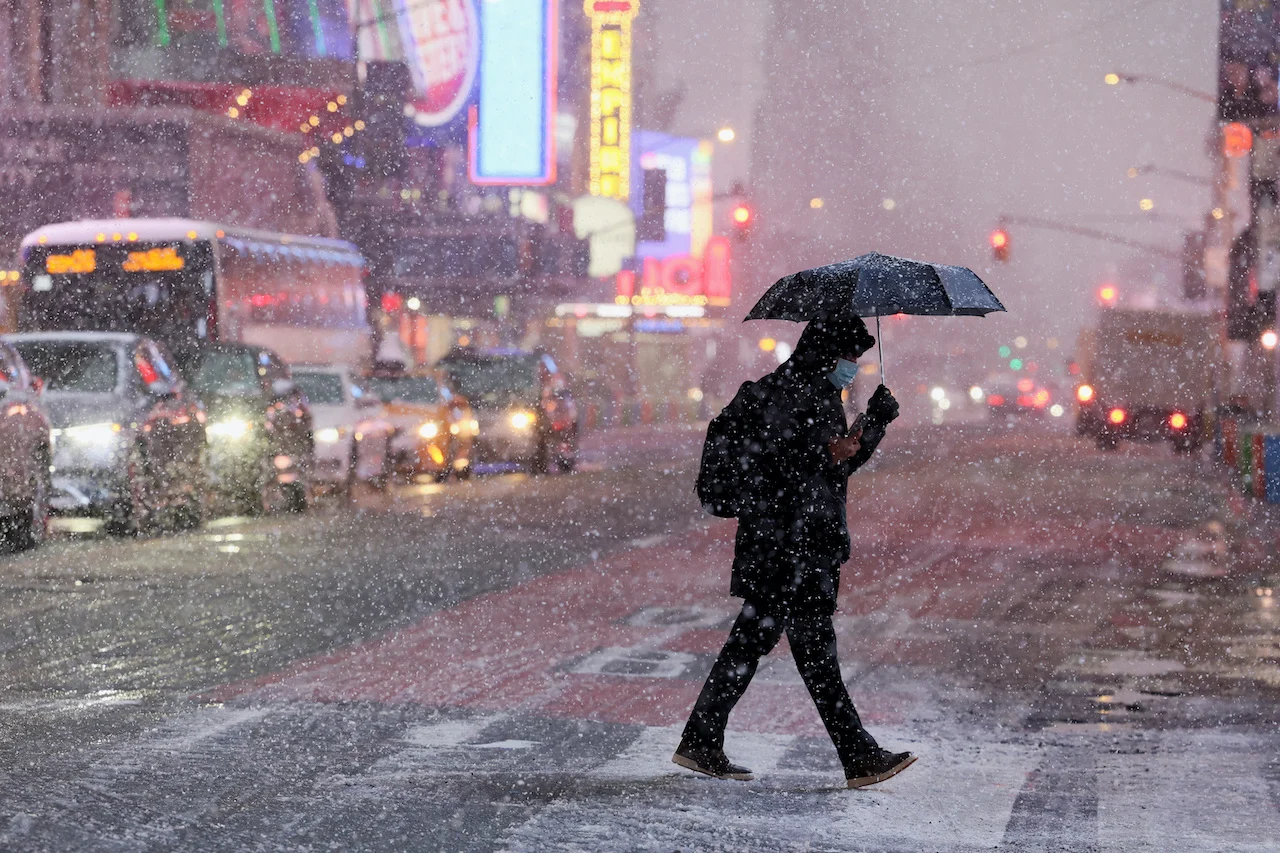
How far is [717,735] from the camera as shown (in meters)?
6.54

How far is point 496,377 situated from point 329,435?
283 inches

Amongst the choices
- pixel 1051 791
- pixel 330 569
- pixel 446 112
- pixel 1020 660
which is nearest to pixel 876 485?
pixel 330 569

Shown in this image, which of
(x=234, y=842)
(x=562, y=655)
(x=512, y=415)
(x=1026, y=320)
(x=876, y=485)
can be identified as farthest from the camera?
(x=1026, y=320)

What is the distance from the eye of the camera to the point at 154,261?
26406 millimetres

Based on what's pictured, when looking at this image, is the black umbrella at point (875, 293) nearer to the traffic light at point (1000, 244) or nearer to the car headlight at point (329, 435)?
the car headlight at point (329, 435)

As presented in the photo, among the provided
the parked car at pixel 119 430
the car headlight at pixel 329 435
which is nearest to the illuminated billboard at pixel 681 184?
the car headlight at pixel 329 435

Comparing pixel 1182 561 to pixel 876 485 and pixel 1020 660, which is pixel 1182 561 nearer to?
pixel 1020 660

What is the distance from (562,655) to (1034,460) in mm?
28439

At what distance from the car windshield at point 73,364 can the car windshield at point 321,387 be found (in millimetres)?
5730

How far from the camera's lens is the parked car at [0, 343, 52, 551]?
14.8 metres

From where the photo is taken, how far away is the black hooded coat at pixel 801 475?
636 cm

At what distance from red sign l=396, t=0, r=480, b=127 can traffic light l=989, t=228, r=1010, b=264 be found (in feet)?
65.2

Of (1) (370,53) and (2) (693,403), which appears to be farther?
(2) (693,403)

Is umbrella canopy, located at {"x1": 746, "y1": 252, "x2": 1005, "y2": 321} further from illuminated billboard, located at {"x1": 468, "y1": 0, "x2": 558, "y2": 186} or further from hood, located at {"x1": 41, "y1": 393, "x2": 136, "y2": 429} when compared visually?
illuminated billboard, located at {"x1": 468, "y1": 0, "x2": 558, "y2": 186}
